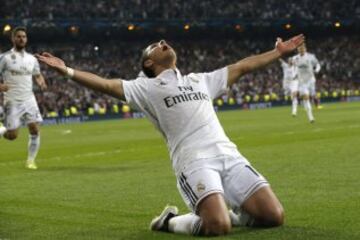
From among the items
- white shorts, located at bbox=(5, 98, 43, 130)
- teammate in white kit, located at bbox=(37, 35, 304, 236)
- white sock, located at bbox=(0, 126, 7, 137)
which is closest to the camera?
teammate in white kit, located at bbox=(37, 35, 304, 236)

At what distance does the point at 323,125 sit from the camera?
2514cm

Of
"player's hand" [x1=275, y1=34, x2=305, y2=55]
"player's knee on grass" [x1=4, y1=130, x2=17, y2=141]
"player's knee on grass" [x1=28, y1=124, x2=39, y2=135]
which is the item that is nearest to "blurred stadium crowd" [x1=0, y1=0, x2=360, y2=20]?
"player's knee on grass" [x1=28, y1=124, x2=39, y2=135]

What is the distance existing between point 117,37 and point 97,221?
53.4 meters

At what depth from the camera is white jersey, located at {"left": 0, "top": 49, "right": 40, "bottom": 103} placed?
1578 centimetres

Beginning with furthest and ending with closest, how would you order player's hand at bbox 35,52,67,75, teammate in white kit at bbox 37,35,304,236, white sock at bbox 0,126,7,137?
white sock at bbox 0,126,7,137 < teammate in white kit at bbox 37,35,304,236 < player's hand at bbox 35,52,67,75

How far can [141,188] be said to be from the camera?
11.3 m

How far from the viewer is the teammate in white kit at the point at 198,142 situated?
7.58 m

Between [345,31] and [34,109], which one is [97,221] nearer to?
[34,109]

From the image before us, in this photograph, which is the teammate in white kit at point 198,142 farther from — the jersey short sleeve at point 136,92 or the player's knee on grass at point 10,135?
the player's knee on grass at point 10,135

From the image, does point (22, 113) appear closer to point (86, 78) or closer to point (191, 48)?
point (86, 78)

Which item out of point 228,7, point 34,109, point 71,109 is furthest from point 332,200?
point 228,7

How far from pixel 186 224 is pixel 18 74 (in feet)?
30.2

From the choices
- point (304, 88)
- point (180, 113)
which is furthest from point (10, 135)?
point (304, 88)

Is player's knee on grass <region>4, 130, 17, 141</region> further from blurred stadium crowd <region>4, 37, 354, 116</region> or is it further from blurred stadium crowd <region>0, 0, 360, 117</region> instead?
blurred stadium crowd <region>0, 0, 360, 117</region>
